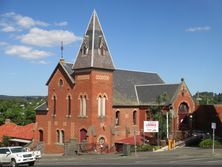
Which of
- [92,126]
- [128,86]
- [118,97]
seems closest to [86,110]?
[92,126]

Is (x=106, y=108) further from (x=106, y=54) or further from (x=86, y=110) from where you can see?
(x=106, y=54)

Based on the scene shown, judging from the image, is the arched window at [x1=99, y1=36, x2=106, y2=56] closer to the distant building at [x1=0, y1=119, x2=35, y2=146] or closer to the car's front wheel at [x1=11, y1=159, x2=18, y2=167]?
the distant building at [x1=0, y1=119, x2=35, y2=146]

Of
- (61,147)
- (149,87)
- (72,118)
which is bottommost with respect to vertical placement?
(61,147)

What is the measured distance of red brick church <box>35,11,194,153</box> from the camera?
54.0 metres

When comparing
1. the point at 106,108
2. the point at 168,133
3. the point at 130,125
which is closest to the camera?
Result: the point at 168,133

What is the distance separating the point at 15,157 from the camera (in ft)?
107

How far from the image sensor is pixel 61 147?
186ft

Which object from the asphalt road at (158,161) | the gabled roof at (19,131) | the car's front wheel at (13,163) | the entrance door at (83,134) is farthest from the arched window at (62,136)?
the car's front wheel at (13,163)

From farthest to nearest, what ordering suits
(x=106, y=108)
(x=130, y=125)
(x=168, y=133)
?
(x=130, y=125) < (x=106, y=108) < (x=168, y=133)

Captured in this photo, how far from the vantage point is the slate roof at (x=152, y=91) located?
2261 inches

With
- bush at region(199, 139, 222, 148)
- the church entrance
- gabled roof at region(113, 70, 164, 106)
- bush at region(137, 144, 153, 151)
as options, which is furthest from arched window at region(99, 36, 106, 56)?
bush at region(199, 139, 222, 148)

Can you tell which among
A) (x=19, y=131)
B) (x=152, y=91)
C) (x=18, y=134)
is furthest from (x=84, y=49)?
(x=19, y=131)

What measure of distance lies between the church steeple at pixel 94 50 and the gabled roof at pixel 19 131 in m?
13.7

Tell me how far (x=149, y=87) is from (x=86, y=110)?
1140cm
